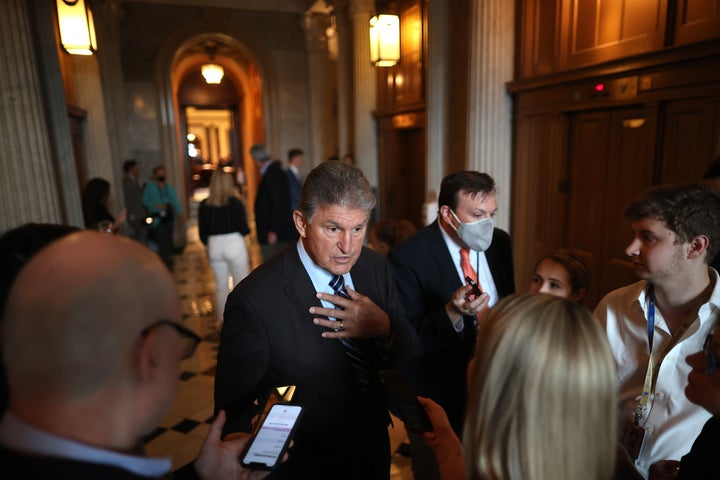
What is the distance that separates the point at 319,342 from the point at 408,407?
38cm

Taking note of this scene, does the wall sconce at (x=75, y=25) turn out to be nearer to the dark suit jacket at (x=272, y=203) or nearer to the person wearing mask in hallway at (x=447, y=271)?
the dark suit jacket at (x=272, y=203)

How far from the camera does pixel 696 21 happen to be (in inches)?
129

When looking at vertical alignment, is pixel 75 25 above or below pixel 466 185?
above

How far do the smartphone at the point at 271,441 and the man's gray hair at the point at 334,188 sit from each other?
780 mm

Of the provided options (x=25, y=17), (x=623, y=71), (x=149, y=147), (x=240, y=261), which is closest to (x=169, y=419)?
(x=240, y=261)

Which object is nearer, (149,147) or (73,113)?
(73,113)

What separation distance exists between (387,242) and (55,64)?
3879mm

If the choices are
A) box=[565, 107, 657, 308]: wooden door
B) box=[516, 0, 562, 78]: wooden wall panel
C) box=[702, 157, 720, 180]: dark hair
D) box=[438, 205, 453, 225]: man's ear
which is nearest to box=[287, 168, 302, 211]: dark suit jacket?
box=[516, 0, 562, 78]: wooden wall panel

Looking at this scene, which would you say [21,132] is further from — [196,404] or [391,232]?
[391,232]

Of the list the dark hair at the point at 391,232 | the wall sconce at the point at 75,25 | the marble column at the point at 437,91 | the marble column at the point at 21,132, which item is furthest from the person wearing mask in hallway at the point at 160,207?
the dark hair at the point at 391,232

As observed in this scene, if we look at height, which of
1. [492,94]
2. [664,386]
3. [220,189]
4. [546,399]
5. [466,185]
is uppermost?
[492,94]

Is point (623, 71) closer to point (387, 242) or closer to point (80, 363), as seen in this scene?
point (387, 242)

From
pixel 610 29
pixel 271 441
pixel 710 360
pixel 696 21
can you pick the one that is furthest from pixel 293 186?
pixel 710 360

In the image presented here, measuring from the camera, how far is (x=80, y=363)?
0.68 m
